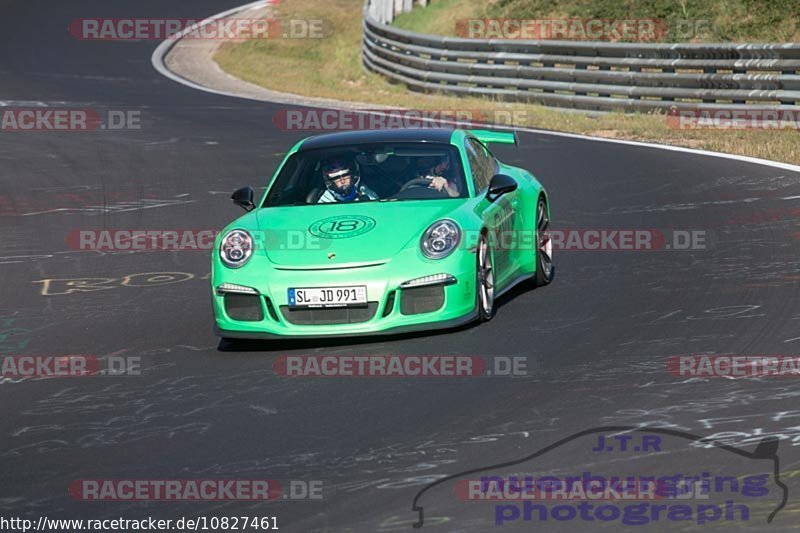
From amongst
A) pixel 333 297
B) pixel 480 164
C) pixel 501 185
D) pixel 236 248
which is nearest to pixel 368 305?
pixel 333 297

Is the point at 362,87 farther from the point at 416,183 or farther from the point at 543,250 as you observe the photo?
the point at 416,183

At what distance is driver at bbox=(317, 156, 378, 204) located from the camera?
34.4ft

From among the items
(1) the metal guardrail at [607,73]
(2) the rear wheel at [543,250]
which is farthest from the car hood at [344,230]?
(1) the metal guardrail at [607,73]

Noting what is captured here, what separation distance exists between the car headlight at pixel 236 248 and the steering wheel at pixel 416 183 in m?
1.22

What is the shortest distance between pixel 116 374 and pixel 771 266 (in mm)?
4943

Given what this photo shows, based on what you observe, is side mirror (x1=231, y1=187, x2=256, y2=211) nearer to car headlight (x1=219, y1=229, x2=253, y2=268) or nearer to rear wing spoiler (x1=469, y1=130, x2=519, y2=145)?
car headlight (x1=219, y1=229, x2=253, y2=268)

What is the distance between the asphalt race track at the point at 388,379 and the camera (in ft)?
21.4

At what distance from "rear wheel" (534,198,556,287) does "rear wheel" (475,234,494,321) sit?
114 cm

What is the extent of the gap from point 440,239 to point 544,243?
1968 millimetres

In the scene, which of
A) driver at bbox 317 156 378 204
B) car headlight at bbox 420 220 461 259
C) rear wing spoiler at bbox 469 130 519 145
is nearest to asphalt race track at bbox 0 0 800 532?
car headlight at bbox 420 220 461 259

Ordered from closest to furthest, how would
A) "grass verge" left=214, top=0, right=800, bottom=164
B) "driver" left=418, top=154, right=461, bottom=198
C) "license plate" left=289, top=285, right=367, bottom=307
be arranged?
"license plate" left=289, top=285, right=367, bottom=307
"driver" left=418, top=154, right=461, bottom=198
"grass verge" left=214, top=0, right=800, bottom=164

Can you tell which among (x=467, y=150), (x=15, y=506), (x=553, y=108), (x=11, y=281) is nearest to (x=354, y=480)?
(x=15, y=506)

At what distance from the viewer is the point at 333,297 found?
930 centimetres

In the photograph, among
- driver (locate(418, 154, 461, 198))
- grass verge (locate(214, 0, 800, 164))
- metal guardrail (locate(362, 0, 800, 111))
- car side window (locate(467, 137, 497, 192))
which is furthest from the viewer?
metal guardrail (locate(362, 0, 800, 111))
